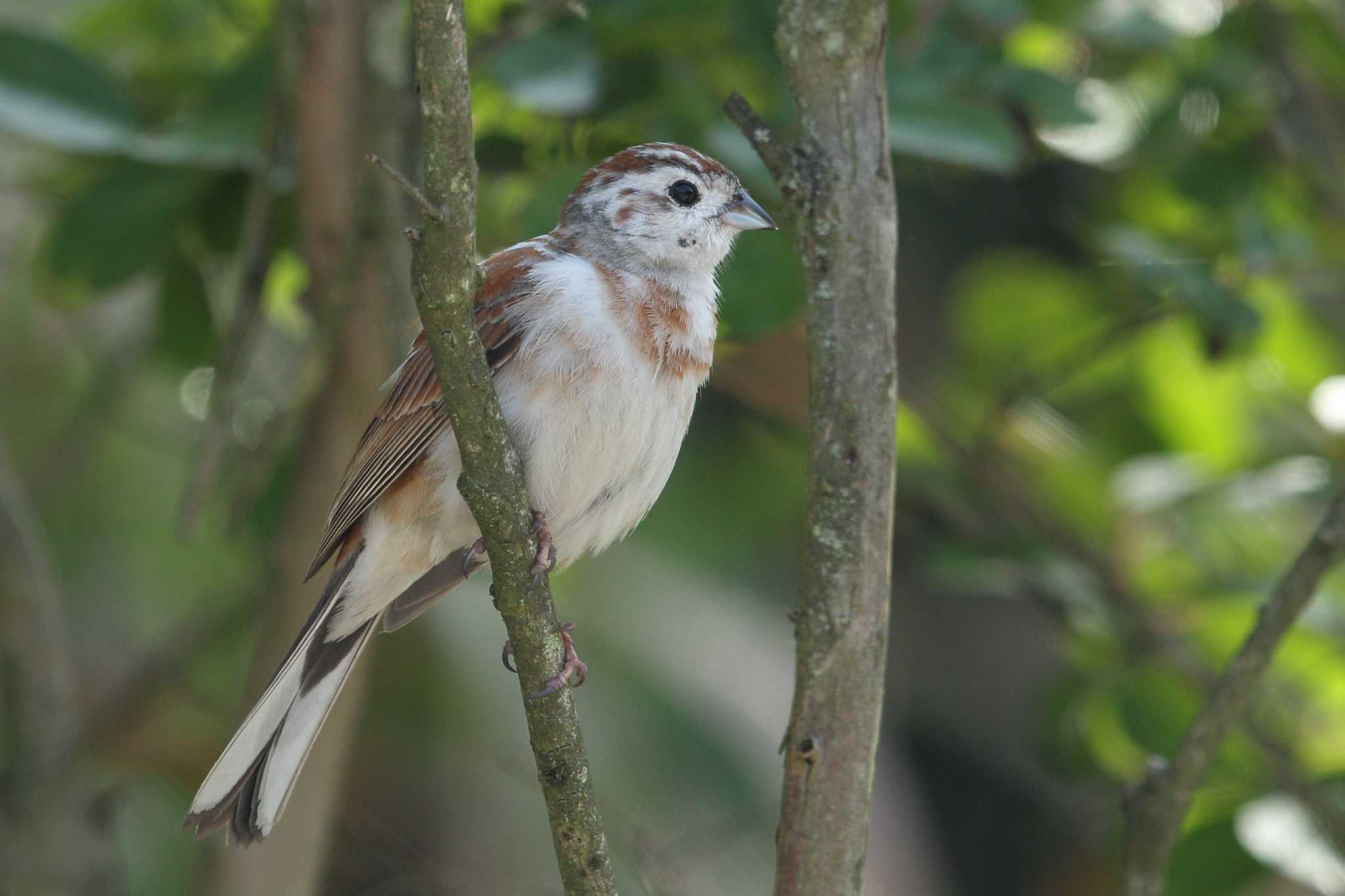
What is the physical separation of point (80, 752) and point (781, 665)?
3.09 meters

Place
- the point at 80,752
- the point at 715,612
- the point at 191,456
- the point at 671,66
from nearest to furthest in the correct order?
the point at 671,66
the point at 80,752
the point at 191,456
the point at 715,612

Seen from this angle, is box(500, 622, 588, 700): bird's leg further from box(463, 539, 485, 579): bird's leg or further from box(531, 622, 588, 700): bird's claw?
box(463, 539, 485, 579): bird's leg

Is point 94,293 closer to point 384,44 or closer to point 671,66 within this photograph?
point 384,44

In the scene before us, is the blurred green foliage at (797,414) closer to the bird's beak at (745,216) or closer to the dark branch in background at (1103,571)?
the dark branch in background at (1103,571)

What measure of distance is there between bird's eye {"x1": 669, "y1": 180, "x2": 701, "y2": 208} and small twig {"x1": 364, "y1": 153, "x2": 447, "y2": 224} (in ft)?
5.01

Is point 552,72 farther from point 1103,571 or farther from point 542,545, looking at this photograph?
point 1103,571

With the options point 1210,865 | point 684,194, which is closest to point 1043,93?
point 684,194

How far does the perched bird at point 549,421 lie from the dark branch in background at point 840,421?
1.83ft

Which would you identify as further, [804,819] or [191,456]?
[191,456]

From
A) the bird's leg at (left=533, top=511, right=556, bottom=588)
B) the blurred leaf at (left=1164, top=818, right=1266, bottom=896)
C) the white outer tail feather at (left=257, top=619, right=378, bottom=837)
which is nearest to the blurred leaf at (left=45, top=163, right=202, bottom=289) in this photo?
the white outer tail feather at (left=257, top=619, right=378, bottom=837)

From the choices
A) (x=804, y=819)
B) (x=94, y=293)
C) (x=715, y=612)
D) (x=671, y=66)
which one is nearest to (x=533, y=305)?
(x=671, y=66)

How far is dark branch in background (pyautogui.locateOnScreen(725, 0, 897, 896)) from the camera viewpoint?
2.76 m

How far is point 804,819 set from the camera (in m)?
2.77

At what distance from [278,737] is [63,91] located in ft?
6.84
